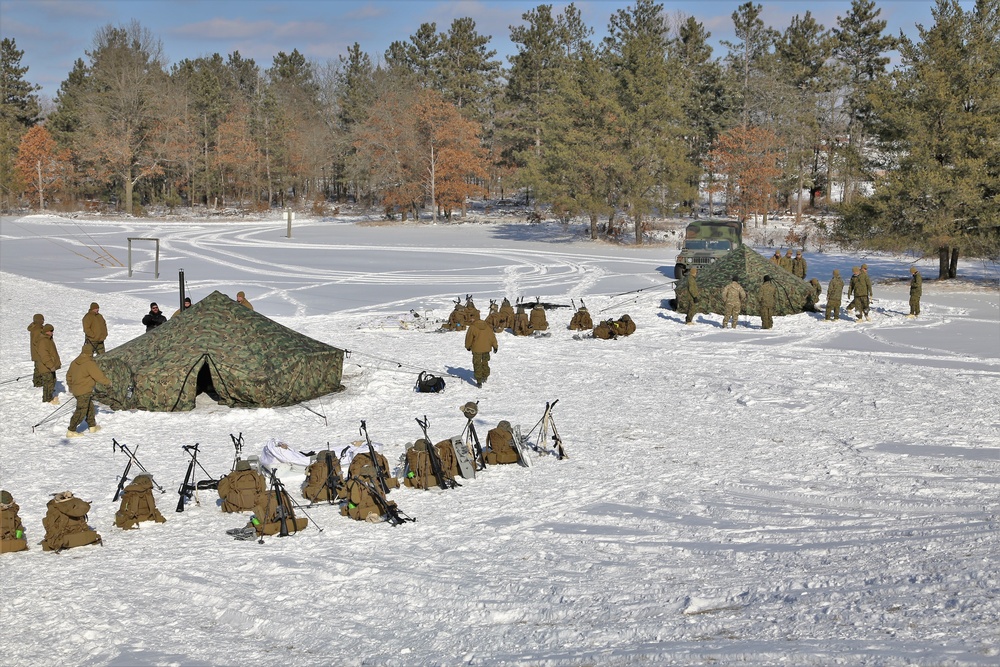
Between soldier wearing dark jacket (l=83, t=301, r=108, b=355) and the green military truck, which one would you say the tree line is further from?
soldier wearing dark jacket (l=83, t=301, r=108, b=355)

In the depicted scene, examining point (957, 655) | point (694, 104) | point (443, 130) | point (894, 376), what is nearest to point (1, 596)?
point (957, 655)

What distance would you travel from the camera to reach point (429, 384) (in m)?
17.1

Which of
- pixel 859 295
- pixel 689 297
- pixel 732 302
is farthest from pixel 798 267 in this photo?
pixel 689 297

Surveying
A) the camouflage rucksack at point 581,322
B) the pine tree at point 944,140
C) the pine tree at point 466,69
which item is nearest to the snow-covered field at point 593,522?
the camouflage rucksack at point 581,322

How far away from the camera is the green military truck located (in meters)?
31.0

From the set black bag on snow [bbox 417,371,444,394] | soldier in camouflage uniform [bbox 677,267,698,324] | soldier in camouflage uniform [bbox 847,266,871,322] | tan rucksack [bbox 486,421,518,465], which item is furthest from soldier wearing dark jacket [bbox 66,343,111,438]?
soldier in camouflage uniform [bbox 847,266,871,322]

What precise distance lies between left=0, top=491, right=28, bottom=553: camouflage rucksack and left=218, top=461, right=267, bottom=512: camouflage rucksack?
7.27 ft

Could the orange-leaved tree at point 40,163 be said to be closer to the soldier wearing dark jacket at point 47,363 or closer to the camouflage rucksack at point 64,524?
the soldier wearing dark jacket at point 47,363

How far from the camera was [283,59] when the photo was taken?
104500 mm

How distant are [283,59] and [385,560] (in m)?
104

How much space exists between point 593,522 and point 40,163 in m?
79.9

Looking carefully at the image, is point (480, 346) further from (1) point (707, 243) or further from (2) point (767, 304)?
A: (1) point (707, 243)

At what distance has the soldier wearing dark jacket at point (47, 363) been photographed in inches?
618

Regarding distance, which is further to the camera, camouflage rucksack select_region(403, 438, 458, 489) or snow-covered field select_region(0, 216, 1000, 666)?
camouflage rucksack select_region(403, 438, 458, 489)
